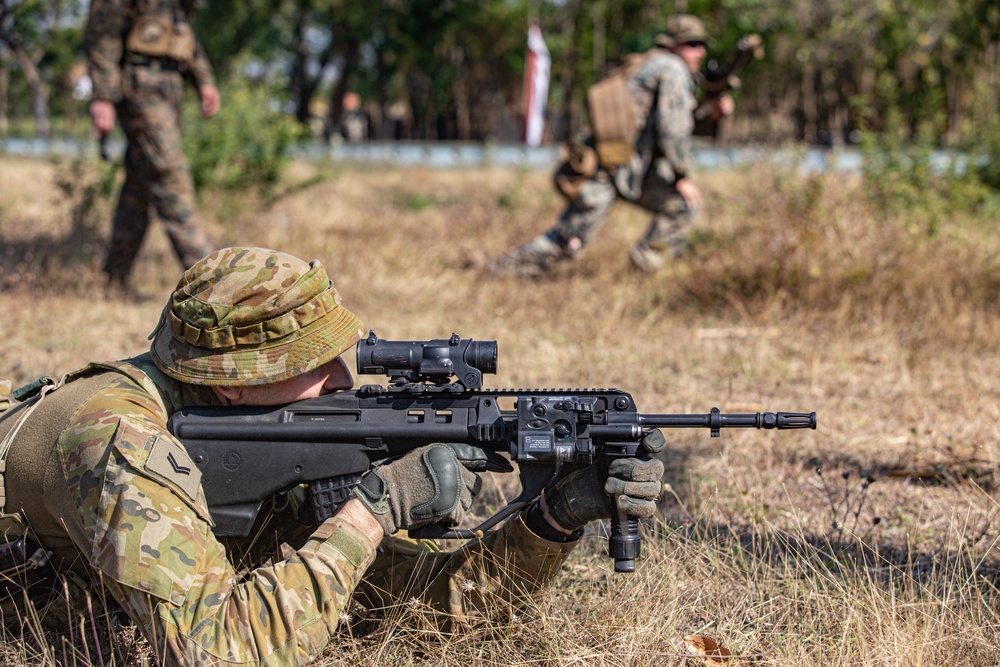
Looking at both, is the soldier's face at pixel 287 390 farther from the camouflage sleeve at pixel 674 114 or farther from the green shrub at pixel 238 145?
the green shrub at pixel 238 145

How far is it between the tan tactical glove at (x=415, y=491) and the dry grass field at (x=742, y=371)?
0.52 m

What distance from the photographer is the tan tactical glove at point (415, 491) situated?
99.2 inches

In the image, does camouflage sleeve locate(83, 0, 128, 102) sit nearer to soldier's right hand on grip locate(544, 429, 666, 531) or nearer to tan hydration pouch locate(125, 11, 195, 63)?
tan hydration pouch locate(125, 11, 195, 63)

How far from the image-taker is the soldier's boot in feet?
28.2

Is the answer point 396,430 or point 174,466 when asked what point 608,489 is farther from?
point 174,466

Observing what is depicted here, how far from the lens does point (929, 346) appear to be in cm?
607

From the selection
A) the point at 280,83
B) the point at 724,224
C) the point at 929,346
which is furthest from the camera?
the point at 280,83

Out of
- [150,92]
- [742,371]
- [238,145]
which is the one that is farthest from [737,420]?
[238,145]

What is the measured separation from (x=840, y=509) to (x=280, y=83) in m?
Answer: 9.00

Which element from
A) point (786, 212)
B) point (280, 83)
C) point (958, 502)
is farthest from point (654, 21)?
point (958, 502)

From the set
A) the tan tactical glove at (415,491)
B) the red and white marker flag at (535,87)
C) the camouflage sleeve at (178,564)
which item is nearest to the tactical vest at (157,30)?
the camouflage sleeve at (178,564)

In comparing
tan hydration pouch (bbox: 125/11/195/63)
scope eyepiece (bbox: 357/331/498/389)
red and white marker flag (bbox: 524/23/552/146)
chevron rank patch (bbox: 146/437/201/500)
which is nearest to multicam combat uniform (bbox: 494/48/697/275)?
tan hydration pouch (bbox: 125/11/195/63)

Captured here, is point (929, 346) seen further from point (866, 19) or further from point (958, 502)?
point (866, 19)

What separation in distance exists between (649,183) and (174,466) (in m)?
6.84
